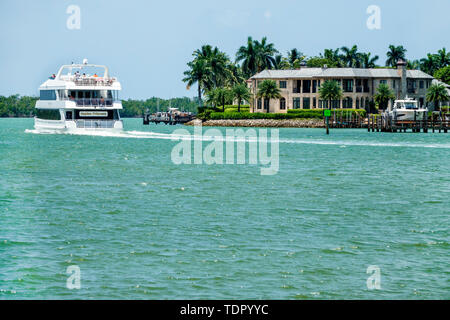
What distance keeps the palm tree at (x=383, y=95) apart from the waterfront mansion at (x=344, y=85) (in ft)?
4.89

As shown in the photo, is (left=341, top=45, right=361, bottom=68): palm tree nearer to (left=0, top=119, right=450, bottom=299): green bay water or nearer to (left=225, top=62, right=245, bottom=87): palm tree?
(left=225, top=62, right=245, bottom=87): palm tree

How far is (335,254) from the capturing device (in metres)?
19.1

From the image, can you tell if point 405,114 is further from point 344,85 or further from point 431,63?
point 431,63

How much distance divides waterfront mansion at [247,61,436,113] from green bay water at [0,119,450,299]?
8708 cm

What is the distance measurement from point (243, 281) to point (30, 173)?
95.5ft

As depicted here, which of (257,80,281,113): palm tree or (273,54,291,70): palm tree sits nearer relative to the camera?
(257,80,281,113): palm tree

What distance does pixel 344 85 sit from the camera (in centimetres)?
12794

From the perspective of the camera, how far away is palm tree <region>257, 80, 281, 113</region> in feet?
421

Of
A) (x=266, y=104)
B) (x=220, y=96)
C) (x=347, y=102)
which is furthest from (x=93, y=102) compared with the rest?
(x=220, y=96)

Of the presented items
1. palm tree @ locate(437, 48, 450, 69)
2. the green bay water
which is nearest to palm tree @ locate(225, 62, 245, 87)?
palm tree @ locate(437, 48, 450, 69)

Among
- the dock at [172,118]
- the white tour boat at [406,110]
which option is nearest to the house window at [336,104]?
the white tour boat at [406,110]

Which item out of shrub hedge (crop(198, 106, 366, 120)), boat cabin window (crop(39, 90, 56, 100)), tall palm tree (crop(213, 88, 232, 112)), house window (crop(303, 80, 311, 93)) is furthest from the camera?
tall palm tree (crop(213, 88, 232, 112))

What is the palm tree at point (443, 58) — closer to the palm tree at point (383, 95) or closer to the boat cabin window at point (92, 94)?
the palm tree at point (383, 95)

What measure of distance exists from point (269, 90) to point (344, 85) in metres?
12.9
